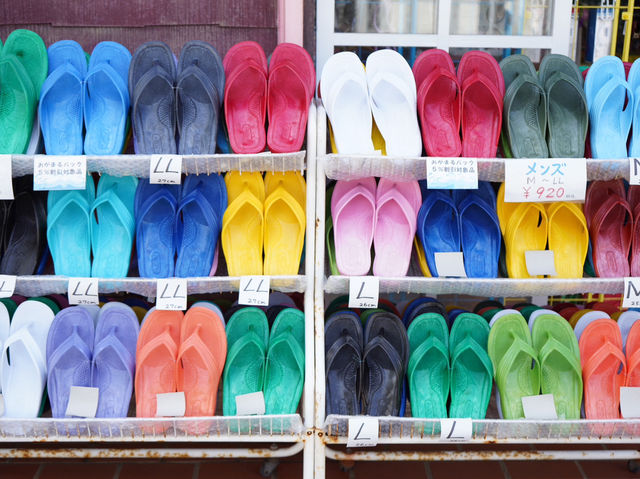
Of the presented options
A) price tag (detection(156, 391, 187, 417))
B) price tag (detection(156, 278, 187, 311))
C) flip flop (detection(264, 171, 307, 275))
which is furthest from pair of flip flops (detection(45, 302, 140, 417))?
flip flop (detection(264, 171, 307, 275))

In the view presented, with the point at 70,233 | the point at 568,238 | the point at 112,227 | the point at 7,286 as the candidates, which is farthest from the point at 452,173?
the point at 7,286

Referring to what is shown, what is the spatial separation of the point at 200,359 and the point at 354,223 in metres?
0.77

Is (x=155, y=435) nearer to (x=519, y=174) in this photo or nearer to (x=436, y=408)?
(x=436, y=408)

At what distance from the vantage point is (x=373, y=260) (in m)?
2.28

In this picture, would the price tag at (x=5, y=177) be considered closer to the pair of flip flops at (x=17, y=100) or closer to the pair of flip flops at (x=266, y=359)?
the pair of flip flops at (x=17, y=100)

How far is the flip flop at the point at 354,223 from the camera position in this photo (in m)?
2.19

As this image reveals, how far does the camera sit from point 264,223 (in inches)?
88.4

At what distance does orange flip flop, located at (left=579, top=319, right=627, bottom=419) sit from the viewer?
2.12 metres

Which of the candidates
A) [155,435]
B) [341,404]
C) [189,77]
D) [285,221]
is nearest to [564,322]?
[341,404]

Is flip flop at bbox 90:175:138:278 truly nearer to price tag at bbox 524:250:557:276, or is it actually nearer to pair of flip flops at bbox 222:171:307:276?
pair of flip flops at bbox 222:171:307:276

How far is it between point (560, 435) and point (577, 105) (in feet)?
3.93

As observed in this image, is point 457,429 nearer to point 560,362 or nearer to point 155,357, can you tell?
point 560,362

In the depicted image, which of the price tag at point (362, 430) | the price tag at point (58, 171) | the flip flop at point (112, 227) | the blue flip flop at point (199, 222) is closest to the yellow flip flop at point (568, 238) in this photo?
the price tag at point (362, 430)

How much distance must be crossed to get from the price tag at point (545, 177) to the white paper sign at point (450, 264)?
12.0 inches
